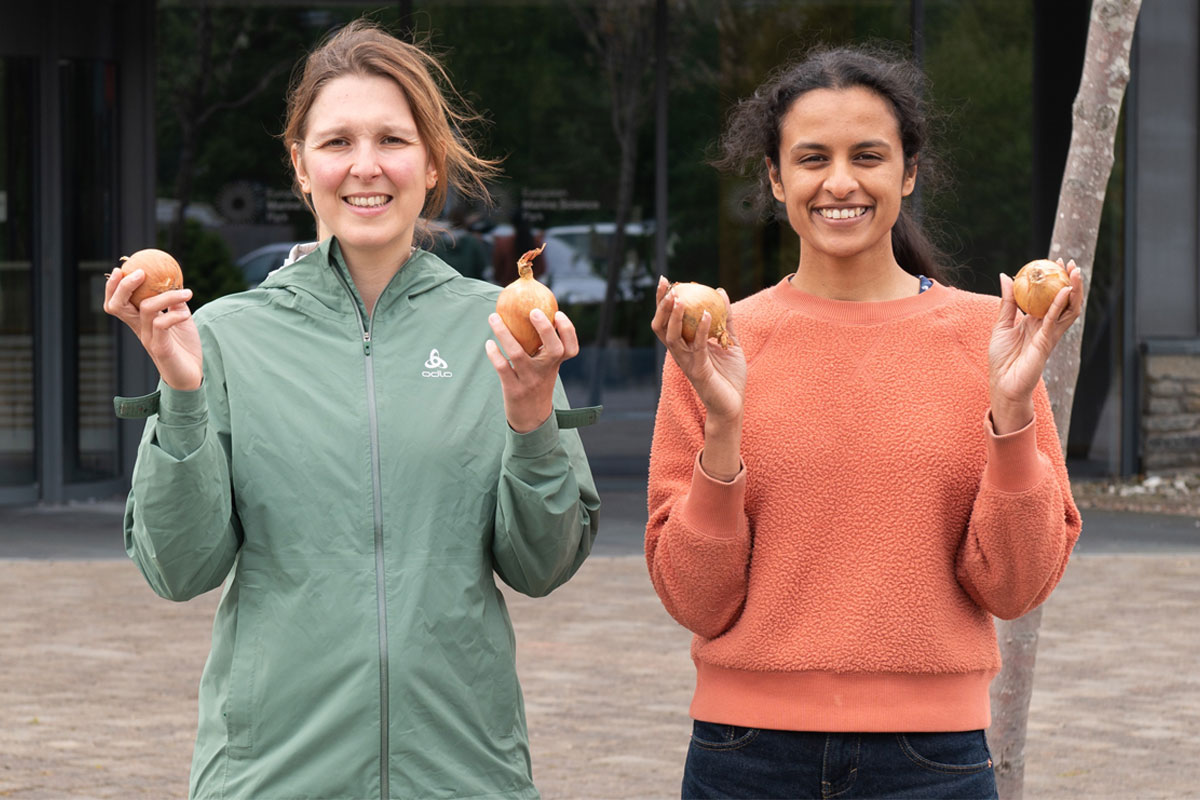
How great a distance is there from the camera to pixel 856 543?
259 cm

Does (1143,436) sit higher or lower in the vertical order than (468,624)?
lower

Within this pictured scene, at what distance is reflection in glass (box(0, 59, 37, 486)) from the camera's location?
12.0 meters

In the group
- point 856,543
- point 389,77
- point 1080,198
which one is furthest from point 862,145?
point 1080,198

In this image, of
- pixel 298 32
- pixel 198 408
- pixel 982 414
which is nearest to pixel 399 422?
pixel 198 408

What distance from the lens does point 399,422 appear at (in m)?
2.62

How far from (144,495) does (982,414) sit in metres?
1.28

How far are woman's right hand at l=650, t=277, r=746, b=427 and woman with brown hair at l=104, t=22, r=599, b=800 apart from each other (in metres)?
0.16

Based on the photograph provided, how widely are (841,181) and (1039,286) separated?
365 mm

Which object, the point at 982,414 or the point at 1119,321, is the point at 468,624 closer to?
the point at 982,414

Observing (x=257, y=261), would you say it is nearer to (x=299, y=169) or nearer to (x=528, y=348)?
(x=299, y=169)

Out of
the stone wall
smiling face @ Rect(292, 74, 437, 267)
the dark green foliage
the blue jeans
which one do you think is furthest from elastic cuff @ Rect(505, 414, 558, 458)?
the stone wall

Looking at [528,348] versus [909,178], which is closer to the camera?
[528,348]

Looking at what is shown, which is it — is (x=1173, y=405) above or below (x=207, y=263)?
below

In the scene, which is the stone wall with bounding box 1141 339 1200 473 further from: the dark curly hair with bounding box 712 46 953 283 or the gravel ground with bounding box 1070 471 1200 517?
the dark curly hair with bounding box 712 46 953 283
